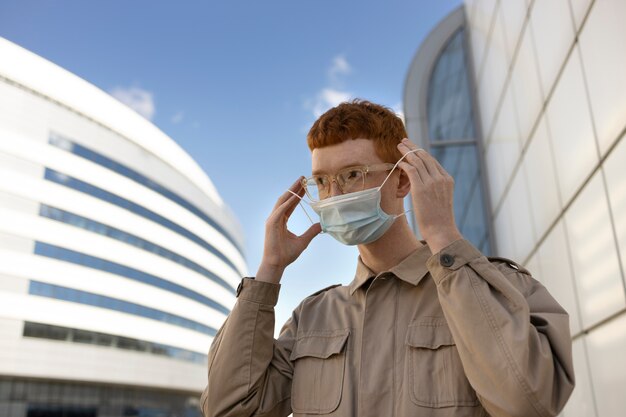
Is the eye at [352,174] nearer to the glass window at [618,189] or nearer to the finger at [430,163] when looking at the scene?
the finger at [430,163]

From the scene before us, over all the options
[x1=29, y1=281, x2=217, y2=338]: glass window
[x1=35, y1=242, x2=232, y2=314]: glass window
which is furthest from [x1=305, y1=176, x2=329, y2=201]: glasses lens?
[x1=35, y1=242, x2=232, y2=314]: glass window

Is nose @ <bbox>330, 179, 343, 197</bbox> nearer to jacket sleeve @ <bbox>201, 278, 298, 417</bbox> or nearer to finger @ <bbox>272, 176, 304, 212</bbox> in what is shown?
finger @ <bbox>272, 176, 304, 212</bbox>

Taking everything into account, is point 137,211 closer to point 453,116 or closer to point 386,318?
point 453,116

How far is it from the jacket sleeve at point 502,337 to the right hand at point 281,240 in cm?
71

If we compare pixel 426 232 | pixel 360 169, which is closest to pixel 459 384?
pixel 426 232

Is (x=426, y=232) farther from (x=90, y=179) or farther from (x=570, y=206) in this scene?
(x=90, y=179)

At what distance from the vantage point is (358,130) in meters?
2.07

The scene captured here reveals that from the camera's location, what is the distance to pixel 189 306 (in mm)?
43781

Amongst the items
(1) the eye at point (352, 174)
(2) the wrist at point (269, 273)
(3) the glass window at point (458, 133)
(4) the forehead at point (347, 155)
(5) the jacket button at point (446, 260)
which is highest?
(3) the glass window at point (458, 133)

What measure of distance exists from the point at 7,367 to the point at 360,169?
3281cm

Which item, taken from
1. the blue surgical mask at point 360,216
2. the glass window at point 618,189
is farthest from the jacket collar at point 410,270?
the glass window at point 618,189

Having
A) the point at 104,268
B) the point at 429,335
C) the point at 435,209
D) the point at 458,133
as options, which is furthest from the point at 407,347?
the point at 104,268

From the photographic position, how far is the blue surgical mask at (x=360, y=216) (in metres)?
2.07

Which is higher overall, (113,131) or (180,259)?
(113,131)
